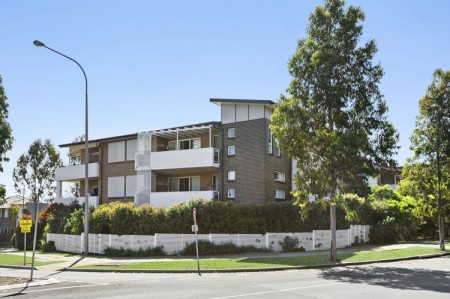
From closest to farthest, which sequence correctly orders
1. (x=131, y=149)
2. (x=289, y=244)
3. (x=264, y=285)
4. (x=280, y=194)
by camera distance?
(x=264, y=285), (x=289, y=244), (x=280, y=194), (x=131, y=149)

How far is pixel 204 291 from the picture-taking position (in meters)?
12.4

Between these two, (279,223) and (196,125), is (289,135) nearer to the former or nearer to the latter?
(279,223)

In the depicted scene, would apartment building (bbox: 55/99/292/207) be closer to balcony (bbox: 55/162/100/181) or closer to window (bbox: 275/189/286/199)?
window (bbox: 275/189/286/199)

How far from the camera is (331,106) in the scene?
847 inches

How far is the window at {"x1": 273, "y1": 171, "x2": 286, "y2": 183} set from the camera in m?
34.2

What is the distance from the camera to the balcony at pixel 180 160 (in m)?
33.5

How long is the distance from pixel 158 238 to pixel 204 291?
45.6ft

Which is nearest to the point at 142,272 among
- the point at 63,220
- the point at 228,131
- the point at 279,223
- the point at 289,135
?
the point at 289,135

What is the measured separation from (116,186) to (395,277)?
92.6ft

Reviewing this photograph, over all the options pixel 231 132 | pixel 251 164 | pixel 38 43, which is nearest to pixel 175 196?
pixel 251 164

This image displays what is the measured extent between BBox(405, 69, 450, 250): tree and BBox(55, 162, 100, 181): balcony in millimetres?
25927

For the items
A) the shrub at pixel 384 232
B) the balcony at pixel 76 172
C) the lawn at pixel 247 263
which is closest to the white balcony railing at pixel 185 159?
the balcony at pixel 76 172

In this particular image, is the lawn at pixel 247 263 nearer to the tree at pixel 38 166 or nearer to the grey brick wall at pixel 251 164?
the grey brick wall at pixel 251 164

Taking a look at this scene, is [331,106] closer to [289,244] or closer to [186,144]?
[289,244]
